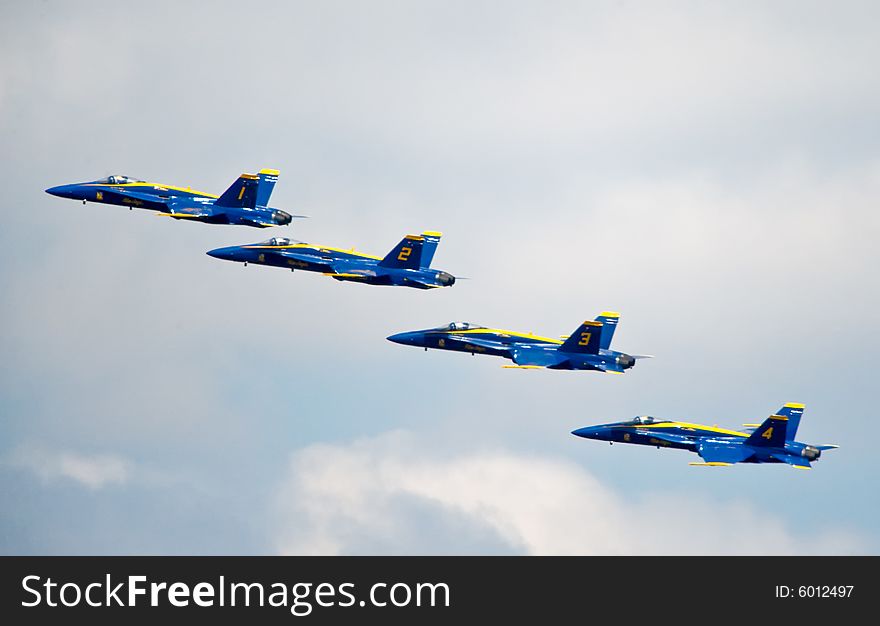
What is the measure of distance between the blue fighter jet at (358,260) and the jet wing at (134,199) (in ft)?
24.3

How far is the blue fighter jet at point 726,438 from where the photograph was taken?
16862 cm

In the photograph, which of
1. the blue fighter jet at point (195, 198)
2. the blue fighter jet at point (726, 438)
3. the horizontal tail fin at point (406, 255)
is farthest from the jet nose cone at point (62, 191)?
the blue fighter jet at point (726, 438)

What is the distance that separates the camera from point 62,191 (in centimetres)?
17638

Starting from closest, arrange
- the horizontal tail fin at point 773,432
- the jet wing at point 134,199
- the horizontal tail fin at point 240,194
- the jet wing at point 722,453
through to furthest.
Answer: the horizontal tail fin at point 773,432
the jet wing at point 722,453
the horizontal tail fin at point 240,194
the jet wing at point 134,199

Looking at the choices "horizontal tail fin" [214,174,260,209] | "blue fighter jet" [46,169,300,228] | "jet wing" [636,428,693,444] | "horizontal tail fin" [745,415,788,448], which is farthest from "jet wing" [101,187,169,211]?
"horizontal tail fin" [745,415,788,448]

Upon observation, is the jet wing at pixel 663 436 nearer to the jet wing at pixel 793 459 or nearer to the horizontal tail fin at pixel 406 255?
the jet wing at pixel 793 459

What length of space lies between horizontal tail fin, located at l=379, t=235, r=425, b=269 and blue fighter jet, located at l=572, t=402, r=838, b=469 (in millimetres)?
24446

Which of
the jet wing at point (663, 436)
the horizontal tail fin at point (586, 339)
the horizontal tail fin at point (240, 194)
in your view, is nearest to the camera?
the horizontal tail fin at point (586, 339)

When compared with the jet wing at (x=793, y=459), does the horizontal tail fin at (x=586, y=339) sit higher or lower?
higher
